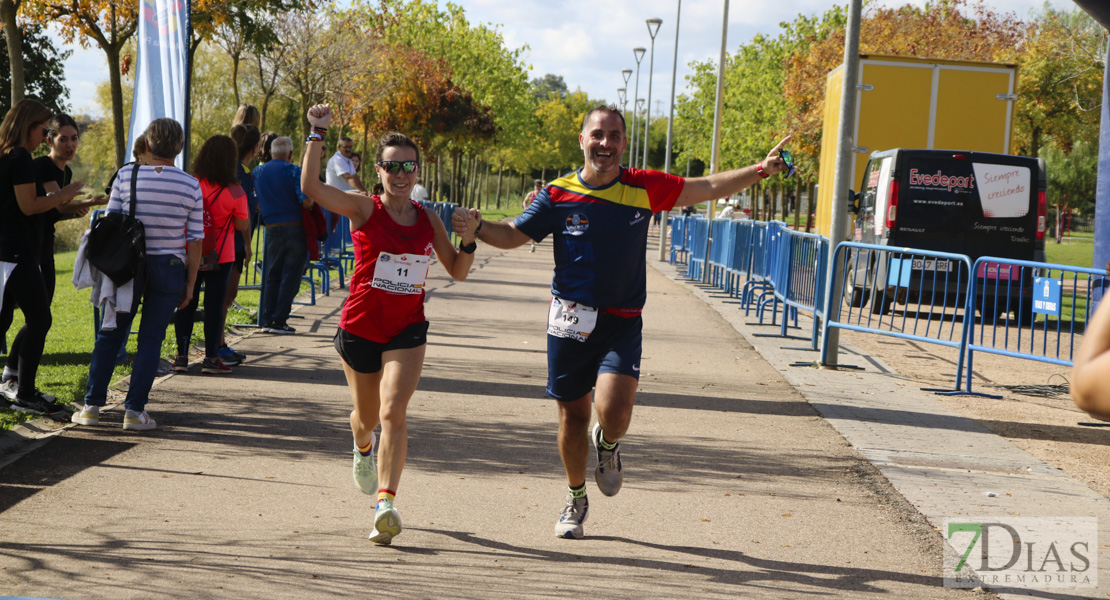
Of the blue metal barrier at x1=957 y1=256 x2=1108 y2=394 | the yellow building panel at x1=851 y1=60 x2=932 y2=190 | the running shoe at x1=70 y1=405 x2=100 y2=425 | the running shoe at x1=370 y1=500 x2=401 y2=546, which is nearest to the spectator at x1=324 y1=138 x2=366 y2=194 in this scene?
the running shoe at x1=70 y1=405 x2=100 y2=425

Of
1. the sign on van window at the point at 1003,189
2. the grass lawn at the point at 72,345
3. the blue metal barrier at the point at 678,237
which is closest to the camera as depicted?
the grass lawn at the point at 72,345

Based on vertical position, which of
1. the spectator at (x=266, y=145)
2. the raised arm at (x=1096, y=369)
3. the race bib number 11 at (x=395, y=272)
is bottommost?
the race bib number 11 at (x=395, y=272)

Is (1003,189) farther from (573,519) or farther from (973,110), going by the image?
(573,519)

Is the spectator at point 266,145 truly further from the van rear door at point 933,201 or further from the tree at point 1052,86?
the tree at point 1052,86

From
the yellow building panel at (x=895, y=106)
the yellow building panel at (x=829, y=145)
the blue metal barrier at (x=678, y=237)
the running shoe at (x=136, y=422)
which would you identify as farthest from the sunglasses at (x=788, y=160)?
the blue metal barrier at (x=678, y=237)

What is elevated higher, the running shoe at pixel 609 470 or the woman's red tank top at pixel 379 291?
the woman's red tank top at pixel 379 291

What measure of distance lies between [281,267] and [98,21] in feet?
32.2

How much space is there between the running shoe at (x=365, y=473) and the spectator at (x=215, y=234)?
381cm

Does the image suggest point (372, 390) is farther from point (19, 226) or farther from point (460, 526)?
point (19, 226)

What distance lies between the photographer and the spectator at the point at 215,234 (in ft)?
27.7

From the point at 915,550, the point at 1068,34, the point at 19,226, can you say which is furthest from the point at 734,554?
the point at 1068,34

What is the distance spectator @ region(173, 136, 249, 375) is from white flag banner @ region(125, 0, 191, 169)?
74 centimetres

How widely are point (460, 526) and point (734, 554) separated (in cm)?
123

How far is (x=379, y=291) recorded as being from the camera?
486 cm
